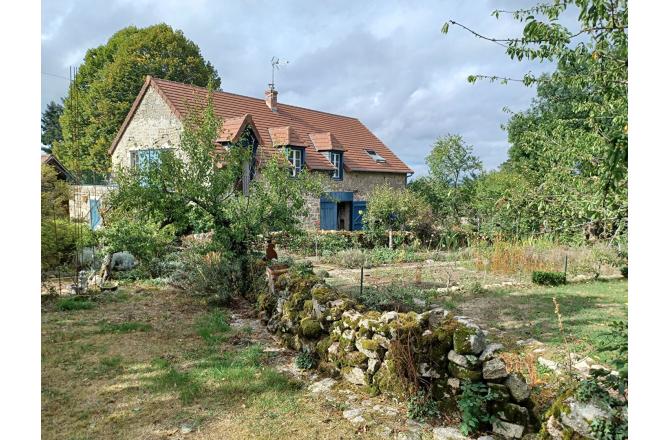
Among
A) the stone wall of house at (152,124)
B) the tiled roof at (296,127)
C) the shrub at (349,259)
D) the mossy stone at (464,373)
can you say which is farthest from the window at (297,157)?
the mossy stone at (464,373)

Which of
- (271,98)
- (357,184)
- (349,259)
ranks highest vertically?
(271,98)

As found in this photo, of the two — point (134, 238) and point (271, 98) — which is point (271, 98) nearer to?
point (271, 98)

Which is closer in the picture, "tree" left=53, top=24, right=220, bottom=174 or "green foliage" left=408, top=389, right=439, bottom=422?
"green foliage" left=408, top=389, right=439, bottom=422

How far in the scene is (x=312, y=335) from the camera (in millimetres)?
5738

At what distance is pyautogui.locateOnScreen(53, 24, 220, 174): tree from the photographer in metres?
26.8

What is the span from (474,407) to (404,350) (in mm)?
852

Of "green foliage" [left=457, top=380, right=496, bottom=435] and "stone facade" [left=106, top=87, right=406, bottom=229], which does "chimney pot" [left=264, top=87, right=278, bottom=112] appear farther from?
"green foliage" [left=457, top=380, right=496, bottom=435]

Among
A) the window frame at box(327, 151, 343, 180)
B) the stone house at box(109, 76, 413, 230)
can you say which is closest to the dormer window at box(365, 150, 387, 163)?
the stone house at box(109, 76, 413, 230)

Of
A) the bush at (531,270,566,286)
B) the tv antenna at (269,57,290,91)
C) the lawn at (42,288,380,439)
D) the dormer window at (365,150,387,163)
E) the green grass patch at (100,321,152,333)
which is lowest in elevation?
the lawn at (42,288,380,439)

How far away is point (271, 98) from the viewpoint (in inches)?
924

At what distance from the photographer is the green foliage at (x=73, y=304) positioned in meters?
8.37

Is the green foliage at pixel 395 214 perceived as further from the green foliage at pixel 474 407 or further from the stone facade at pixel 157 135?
the green foliage at pixel 474 407

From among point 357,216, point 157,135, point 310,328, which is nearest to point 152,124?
point 157,135
